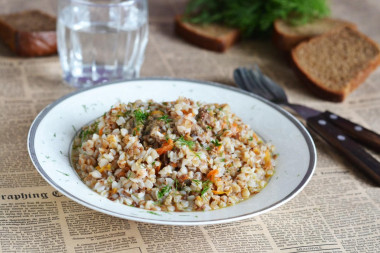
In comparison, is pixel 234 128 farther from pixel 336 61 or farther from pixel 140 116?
pixel 336 61

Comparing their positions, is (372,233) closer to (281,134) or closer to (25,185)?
(281,134)

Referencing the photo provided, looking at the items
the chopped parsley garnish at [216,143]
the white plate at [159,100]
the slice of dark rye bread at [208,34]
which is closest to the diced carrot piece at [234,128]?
the chopped parsley garnish at [216,143]

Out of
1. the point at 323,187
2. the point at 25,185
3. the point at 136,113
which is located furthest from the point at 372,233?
the point at 25,185

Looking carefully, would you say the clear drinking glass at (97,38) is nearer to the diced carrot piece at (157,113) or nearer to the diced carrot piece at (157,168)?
the diced carrot piece at (157,113)

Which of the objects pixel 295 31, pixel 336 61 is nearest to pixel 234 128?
pixel 336 61

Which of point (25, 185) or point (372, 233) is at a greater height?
point (372, 233)

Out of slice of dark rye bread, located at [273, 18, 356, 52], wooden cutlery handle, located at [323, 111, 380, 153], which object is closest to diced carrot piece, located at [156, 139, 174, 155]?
wooden cutlery handle, located at [323, 111, 380, 153]
